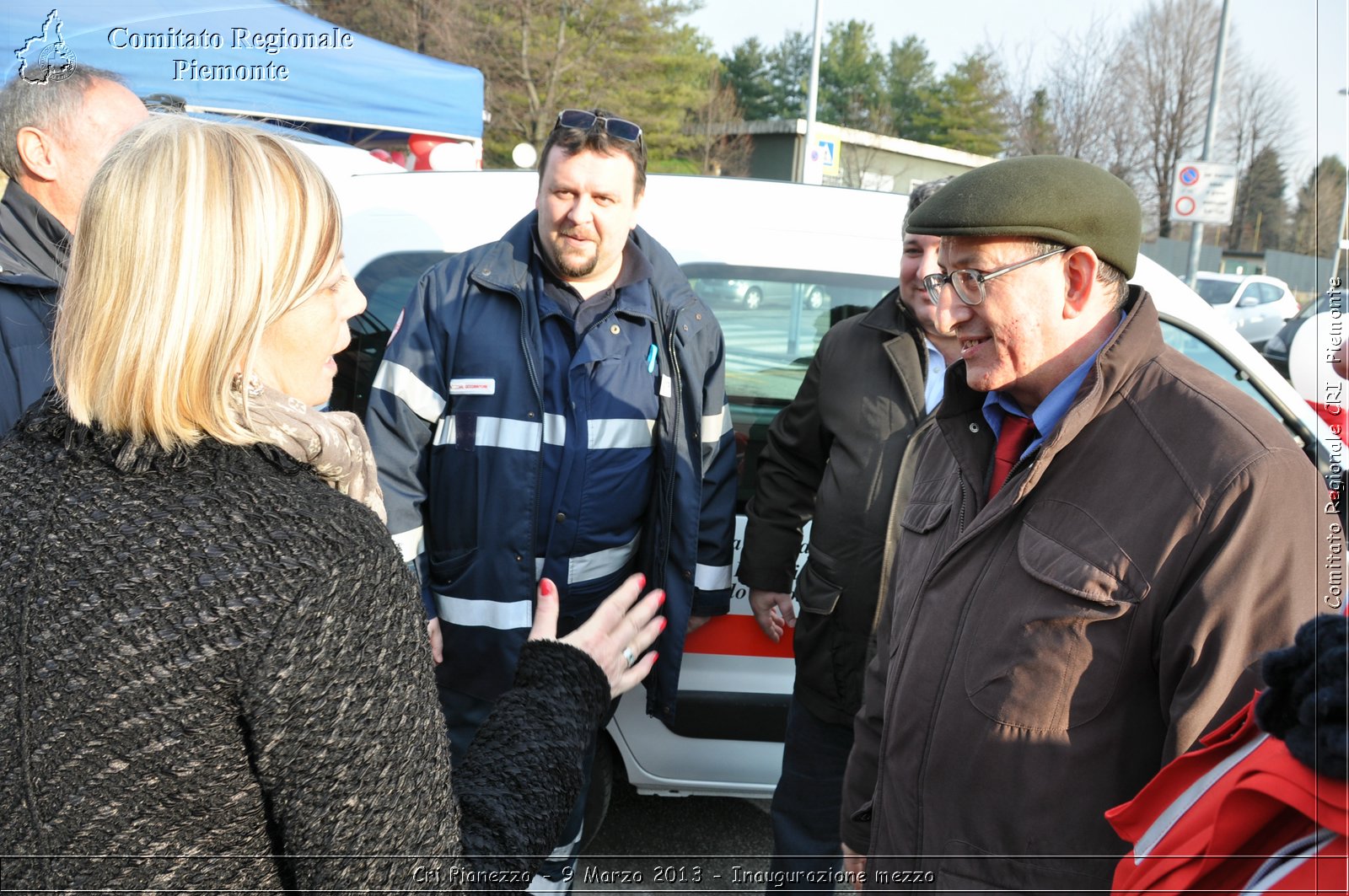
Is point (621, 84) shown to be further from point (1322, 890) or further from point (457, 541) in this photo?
point (1322, 890)

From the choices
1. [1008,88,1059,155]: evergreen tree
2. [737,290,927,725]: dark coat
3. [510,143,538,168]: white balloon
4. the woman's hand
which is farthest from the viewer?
[1008,88,1059,155]: evergreen tree

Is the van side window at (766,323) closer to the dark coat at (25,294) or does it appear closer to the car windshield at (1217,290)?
the dark coat at (25,294)

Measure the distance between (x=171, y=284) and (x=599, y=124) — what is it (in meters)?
1.91

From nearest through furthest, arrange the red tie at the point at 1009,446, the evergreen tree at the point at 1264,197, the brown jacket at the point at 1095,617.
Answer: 1. the brown jacket at the point at 1095,617
2. the red tie at the point at 1009,446
3. the evergreen tree at the point at 1264,197

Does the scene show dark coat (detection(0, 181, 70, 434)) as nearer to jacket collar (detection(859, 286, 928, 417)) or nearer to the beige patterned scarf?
the beige patterned scarf

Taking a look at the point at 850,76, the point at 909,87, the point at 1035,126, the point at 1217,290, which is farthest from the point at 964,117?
the point at 1217,290

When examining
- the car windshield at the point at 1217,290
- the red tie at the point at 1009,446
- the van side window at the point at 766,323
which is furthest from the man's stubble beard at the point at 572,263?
the car windshield at the point at 1217,290

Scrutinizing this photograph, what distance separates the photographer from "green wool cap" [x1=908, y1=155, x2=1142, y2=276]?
161 centimetres

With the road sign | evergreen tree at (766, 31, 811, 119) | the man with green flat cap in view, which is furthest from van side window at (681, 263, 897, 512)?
evergreen tree at (766, 31, 811, 119)

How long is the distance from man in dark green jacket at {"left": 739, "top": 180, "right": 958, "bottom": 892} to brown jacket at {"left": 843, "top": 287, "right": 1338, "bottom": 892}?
0.75m

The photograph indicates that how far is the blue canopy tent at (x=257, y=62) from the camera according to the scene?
5.47m

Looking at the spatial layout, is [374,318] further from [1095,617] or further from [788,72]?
[788,72]

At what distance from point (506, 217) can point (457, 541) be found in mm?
1101

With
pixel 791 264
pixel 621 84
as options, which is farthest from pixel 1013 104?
pixel 791 264
